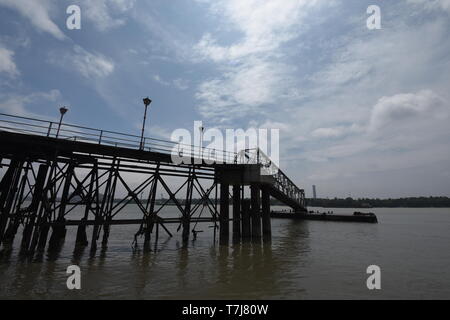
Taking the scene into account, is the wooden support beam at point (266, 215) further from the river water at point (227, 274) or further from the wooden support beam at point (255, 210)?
the river water at point (227, 274)

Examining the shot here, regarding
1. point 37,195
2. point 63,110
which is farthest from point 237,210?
point 63,110

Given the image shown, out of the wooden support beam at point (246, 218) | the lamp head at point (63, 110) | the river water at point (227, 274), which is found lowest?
the river water at point (227, 274)

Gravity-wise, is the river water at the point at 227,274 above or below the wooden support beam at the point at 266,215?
below

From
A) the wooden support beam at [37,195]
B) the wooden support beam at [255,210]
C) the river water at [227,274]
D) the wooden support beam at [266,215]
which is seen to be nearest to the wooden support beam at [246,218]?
the wooden support beam at [255,210]

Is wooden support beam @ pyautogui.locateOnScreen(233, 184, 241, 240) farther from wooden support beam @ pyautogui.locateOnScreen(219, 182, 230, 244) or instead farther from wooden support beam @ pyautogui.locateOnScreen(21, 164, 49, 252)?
wooden support beam @ pyautogui.locateOnScreen(21, 164, 49, 252)

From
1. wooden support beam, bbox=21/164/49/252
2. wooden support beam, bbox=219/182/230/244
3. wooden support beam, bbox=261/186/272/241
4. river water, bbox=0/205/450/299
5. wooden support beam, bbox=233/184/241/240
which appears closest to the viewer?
river water, bbox=0/205/450/299

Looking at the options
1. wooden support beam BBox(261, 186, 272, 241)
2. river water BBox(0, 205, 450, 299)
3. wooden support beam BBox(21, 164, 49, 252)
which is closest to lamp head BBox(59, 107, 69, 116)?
wooden support beam BBox(21, 164, 49, 252)

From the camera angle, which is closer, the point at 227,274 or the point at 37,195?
the point at 227,274

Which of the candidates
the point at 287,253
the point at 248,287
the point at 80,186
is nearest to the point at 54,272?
the point at 80,186

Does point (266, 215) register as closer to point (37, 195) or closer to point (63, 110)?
point (37, 195)

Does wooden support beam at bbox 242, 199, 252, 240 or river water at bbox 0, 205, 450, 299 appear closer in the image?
river water at bbox 0, 205, 450, 299

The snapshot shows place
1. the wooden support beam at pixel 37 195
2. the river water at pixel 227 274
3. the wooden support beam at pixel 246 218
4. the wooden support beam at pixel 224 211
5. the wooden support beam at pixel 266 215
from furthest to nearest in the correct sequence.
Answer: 1. the wooden support beam at pixel 266 215
2. the wooden support beam at pixel 246 218
3. the wooden support beam at pixel 224 211
4. the wooden support beam at pixel 37 195
5. the river water at pixel 227 274

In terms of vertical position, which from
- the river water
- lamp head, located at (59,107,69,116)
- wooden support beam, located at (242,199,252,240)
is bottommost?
the river water

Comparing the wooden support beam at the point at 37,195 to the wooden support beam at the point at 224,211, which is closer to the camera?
the wooden support beam at the point at 37,195
